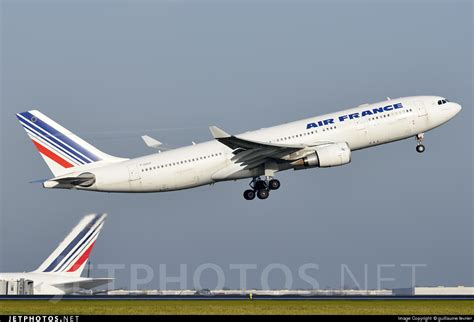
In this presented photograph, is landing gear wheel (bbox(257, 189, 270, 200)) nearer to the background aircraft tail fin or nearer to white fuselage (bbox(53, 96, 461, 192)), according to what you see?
white fuselage (bbox(53, 96, 461, 192))

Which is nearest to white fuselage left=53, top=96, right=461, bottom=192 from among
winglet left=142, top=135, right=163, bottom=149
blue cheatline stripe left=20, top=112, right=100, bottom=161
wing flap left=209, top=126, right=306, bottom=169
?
wing flap left=209, top=126, right=306, bottom=169

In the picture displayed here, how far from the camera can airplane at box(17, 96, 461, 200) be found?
193 ft

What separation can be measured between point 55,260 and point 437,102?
2864 cm

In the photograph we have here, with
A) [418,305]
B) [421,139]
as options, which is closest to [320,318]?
[418,305]

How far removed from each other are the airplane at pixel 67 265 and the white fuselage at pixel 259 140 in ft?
18.6

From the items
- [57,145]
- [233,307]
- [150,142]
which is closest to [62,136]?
[57,145]

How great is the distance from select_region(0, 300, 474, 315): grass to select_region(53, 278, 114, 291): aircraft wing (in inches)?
53.4

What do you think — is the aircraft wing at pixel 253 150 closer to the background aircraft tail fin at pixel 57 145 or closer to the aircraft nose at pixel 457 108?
the background aircraft tail fin at pixel 57 145

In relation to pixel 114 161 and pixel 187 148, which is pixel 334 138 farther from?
pixel 114 161

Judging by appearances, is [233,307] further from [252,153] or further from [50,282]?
[252,153]

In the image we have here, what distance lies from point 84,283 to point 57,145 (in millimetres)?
14227

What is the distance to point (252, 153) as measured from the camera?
2330 inches

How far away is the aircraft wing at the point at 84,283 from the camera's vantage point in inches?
1994

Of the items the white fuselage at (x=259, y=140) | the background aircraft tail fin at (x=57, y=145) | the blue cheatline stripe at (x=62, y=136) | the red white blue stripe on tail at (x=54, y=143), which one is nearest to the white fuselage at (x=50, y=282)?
the white fuselage at (x=259, y=140)
